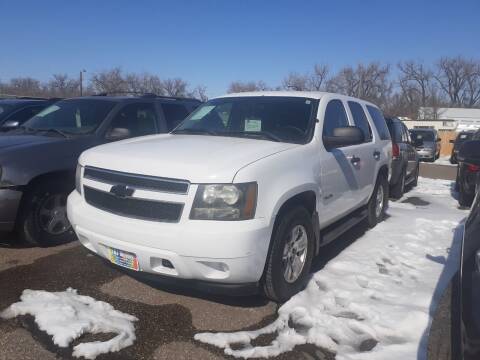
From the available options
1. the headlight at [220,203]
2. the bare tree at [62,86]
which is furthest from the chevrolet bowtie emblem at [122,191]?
the bare tree at [62,86]

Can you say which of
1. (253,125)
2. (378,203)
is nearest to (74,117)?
(253,125)

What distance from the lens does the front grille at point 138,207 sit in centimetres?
301

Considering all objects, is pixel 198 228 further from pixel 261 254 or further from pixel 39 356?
pixel 39 356

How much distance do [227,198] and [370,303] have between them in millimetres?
1703

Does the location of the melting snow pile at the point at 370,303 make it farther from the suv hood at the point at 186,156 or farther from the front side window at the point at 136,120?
the front side window at the point at 136,120

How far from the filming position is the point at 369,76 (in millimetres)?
60969

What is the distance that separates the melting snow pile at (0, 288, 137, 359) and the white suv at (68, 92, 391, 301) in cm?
43

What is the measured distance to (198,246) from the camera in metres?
2.89

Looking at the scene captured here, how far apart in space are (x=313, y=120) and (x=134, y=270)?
7.34ft

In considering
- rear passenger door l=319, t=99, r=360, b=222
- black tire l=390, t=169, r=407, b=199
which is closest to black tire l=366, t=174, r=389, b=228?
rear passenger door l=319, t=99, r=360, b=222

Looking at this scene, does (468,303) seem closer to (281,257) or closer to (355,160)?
(281,257)

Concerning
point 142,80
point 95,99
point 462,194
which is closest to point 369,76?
point 142,80

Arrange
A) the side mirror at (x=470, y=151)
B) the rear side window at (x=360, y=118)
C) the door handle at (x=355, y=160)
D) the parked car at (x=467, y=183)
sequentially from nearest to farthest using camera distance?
the side mirror at (x=470, y=151) < the door handle at (x=355, y=160) < the rear side window at (x=360, y=118) < the parked car at (x=467, y=183)

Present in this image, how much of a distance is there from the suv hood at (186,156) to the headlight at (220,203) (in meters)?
0.06
